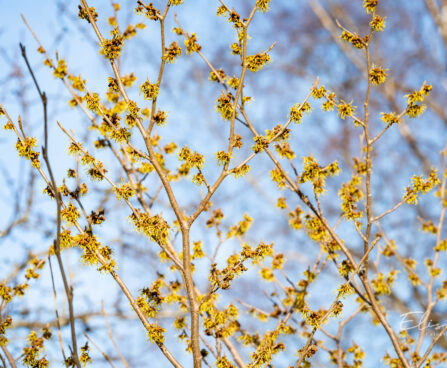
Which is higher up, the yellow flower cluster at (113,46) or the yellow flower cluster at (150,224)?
the yellow flower cluster at (113,46)

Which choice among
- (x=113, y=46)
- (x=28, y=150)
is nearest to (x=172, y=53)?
(x=113, y=46)

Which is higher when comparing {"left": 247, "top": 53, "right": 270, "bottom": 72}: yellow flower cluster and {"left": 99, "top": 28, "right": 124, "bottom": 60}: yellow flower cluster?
{"left": 99, "top": 28, "right": 124, "bottom": 60}: yellow flower cluster

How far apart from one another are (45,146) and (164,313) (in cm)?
625

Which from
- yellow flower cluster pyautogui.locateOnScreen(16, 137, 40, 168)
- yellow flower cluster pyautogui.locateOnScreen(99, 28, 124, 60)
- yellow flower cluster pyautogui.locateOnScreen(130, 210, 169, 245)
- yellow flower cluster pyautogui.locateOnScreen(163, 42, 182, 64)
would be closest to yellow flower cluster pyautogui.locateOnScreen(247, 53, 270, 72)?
yellow flower cluster pyautogui.locateOnScreen(163, 42, 182, 64)

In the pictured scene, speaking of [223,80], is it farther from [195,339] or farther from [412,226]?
[412,226]

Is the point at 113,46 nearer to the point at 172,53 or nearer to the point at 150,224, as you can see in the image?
the point at 172,53

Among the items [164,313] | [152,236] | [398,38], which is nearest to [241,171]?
[152,236]

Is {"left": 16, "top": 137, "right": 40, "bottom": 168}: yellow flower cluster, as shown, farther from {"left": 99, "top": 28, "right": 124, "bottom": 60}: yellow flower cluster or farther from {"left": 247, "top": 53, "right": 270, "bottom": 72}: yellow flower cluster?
{"left": 247, "top": 53, "right": 270, "bottom": 72}: yellow flower cluster

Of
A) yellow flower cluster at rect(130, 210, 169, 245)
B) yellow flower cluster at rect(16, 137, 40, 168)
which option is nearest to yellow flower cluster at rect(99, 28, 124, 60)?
yellow flower cluster at rect(16, 137, 40, 168)

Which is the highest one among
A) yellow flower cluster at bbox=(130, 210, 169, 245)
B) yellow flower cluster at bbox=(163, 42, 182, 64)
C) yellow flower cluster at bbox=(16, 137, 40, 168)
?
yellow flower cluster at bbox=(163, 42, 182, 64)

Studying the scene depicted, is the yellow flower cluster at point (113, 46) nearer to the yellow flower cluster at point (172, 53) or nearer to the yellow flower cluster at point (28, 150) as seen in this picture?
the yellow flower cluster at point (172, 53)

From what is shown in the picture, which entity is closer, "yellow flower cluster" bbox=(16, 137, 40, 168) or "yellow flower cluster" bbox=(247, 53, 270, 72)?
"yellow flower cluster" bbox=(16, 137, 40, 168)

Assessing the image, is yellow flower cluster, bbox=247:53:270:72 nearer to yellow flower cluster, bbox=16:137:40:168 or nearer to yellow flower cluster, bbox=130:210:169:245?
yellow flower cluster, bbox=130:210:169:245

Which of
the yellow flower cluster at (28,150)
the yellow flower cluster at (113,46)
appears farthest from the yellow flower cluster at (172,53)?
the yellow flower cluster at (28,150)
